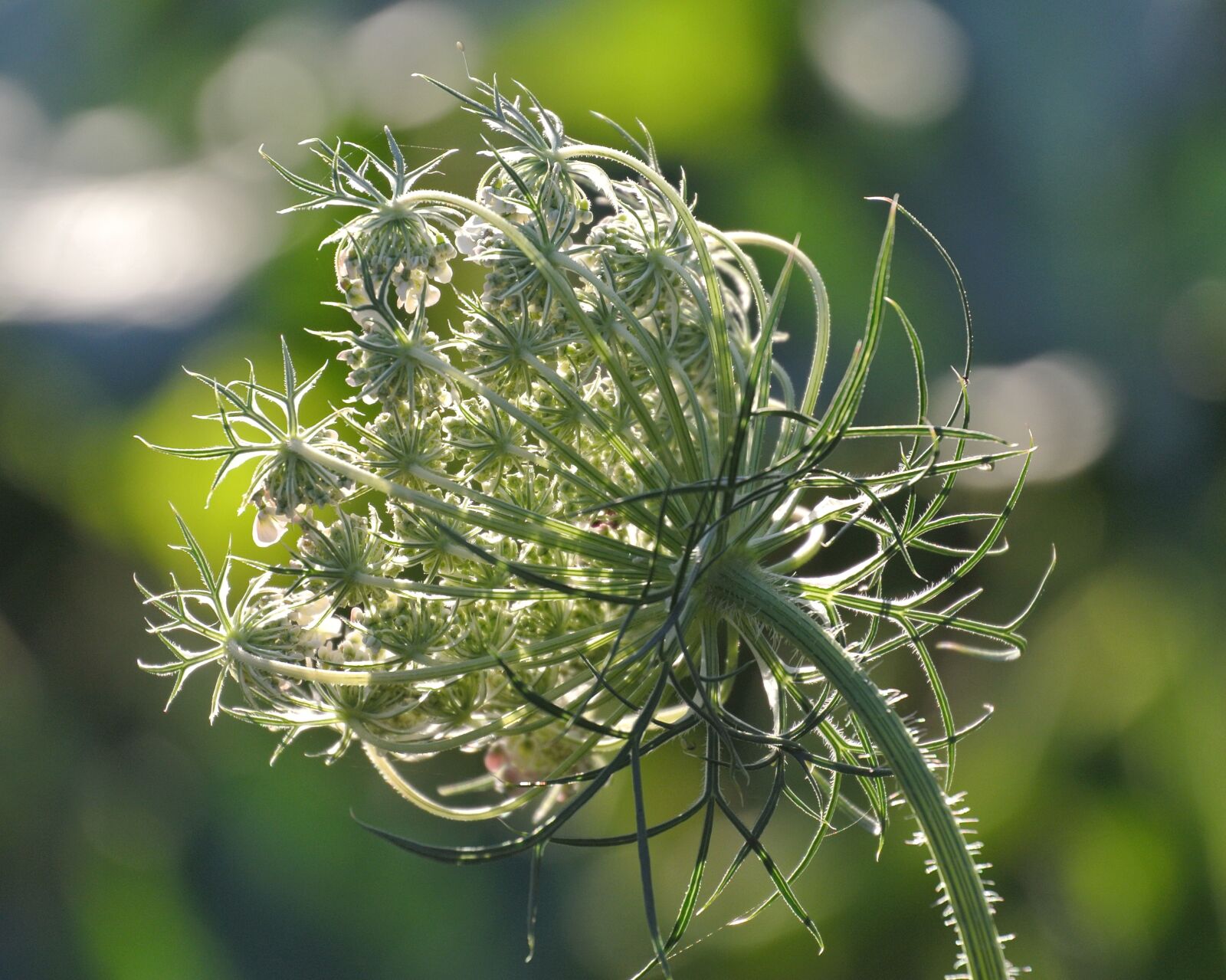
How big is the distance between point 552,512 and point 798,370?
133 inches

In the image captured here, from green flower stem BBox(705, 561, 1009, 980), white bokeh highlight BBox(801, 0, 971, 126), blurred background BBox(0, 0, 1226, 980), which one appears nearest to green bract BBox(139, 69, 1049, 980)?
green flower stem BBox(705, 561, 1009, 980)

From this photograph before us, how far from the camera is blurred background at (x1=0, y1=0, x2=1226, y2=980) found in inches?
185

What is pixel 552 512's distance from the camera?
1713 millimetres

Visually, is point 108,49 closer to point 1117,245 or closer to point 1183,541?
point 1117,245

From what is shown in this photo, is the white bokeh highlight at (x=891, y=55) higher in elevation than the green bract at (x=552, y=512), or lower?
higher

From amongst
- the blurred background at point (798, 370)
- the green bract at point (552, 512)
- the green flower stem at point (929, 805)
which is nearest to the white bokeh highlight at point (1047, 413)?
the blurred background at point (798, 370)

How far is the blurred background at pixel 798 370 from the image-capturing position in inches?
185

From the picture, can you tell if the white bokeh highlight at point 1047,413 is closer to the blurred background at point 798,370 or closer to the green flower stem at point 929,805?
the blurred background at point 798,370

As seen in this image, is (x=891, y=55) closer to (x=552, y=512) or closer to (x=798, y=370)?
(x=798, y=370)

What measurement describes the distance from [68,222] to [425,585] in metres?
4.74

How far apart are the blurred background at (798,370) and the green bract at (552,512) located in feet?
9.79

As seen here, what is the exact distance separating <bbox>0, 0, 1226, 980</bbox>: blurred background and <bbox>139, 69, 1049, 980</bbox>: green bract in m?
2.99

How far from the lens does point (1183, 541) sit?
15.9 ft

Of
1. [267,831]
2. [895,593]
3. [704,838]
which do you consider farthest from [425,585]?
[267,831]
